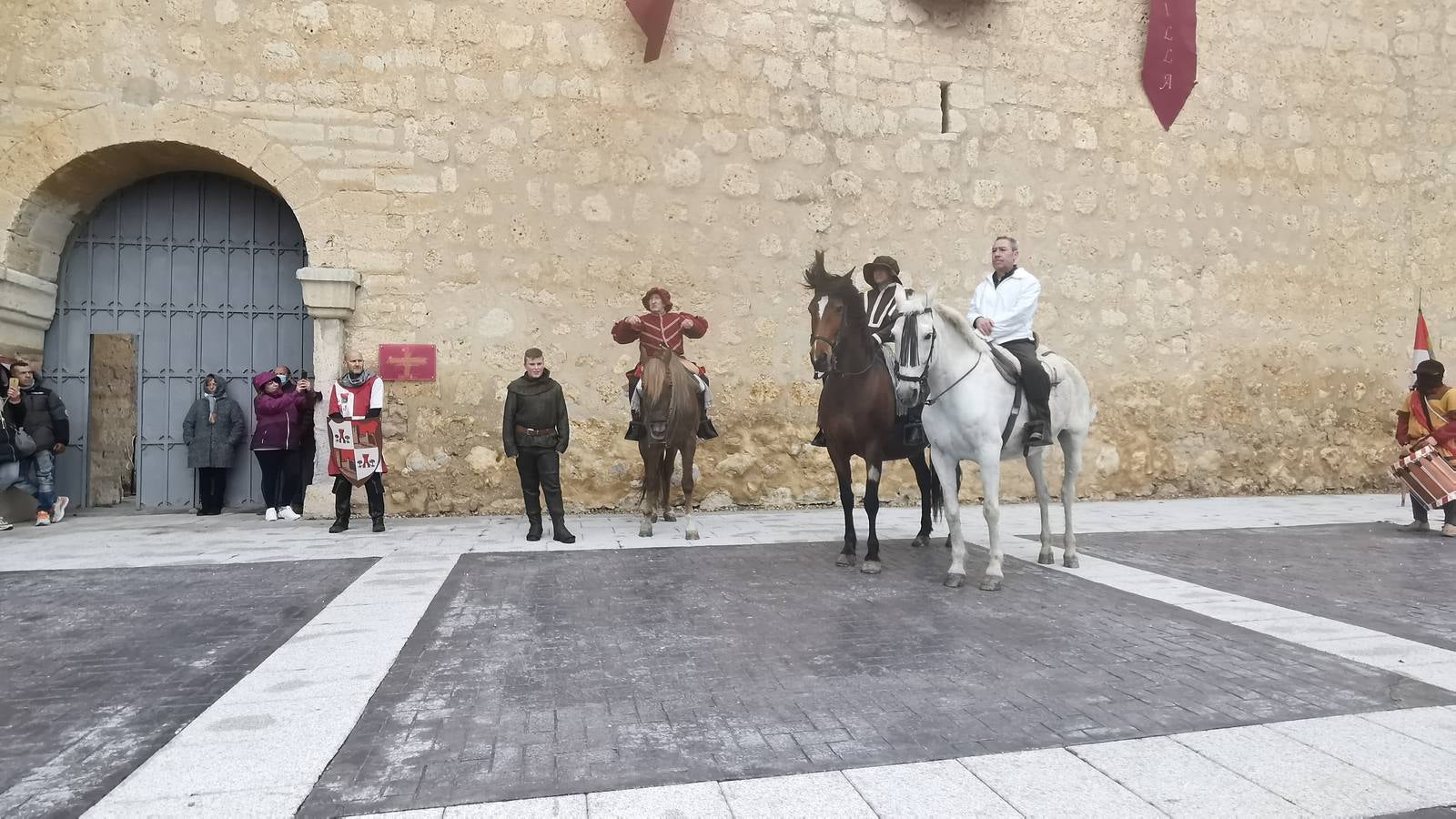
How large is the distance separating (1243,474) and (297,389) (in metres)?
11.2

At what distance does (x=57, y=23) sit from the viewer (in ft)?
22.5

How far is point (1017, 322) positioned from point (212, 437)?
301 inches

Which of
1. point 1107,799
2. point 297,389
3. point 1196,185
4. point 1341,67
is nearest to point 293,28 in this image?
point 297,389

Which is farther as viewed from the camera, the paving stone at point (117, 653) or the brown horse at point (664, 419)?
the brown horse at point (664, 419)

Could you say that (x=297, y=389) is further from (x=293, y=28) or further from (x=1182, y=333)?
(x=1182, y=333)

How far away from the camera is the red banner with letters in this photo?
737cm

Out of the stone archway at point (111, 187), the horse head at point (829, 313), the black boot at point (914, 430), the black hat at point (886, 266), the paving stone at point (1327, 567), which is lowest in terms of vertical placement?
the paving stone at point (1327, 567)

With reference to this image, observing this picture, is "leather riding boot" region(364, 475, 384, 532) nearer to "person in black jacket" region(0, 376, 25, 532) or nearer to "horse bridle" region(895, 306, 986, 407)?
"person in black jacket" region(0, 376, 25, 532)

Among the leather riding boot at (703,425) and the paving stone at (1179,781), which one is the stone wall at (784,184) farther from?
the paving stone at (1179,781)

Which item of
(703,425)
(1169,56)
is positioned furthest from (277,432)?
(1169,56)

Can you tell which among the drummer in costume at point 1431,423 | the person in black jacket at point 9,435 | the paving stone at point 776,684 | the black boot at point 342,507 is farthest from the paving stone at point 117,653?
the drummer in costume at point 1431,423

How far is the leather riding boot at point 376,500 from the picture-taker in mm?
6594

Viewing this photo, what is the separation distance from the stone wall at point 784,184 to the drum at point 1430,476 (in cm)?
277

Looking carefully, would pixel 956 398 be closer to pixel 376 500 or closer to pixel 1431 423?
pixel 376 500
